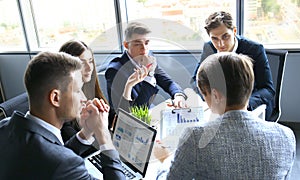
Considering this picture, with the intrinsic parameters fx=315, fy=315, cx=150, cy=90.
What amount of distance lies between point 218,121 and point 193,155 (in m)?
0.15

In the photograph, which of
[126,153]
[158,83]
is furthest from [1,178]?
[158,83]

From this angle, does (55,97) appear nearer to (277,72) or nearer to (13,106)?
(13,106)

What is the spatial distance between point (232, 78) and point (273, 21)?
2.11 m

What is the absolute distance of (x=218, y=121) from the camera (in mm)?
1096

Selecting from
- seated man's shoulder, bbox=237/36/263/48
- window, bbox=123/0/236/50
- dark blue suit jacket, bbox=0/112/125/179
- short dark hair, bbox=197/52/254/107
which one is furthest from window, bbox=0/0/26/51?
short dark hair, bbox=197/52/254/107

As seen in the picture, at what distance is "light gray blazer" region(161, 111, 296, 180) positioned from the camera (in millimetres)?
1040

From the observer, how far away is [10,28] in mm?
3842

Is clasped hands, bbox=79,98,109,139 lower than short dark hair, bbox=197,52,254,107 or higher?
lower

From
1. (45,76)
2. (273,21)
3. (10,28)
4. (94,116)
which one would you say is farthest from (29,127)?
(10,28)

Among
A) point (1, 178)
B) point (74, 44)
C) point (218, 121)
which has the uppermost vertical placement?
point (74, 44)

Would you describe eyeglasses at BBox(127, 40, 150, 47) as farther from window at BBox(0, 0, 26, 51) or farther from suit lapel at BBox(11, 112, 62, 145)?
window at BBox(0, 0, 26, 51)

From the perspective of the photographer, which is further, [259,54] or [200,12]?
[200,12]

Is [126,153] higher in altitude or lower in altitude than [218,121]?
lower

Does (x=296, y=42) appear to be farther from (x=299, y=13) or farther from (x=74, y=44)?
(x=74, y=44)
